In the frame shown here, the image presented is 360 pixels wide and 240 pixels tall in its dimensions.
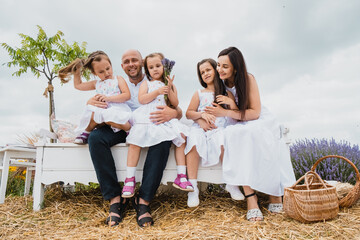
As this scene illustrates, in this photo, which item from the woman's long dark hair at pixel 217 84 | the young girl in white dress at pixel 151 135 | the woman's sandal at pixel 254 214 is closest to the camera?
the woman's sandal at pixel 254 214

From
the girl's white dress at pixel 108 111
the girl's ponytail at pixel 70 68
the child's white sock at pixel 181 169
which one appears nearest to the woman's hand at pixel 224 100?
the child's white sock at pixel 181 169

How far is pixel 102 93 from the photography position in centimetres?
298

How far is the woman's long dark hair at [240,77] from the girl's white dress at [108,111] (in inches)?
40.2

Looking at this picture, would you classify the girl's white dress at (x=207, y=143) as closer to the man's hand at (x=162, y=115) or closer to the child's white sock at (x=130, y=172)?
the man's hand at (x=162, y=115)

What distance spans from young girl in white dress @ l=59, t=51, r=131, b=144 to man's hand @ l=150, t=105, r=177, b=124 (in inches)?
8.6

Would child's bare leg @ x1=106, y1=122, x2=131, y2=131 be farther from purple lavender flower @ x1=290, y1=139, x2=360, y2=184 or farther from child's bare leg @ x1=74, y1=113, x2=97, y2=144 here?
purple lavender flower @ x1=290, y1=139, x2=360, y2=184

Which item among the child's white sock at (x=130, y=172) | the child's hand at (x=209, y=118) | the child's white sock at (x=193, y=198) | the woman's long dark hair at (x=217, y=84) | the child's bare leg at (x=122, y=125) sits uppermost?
the woman's long dark hair at (x=217, y=84)

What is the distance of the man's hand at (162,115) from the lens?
2645 millimetres

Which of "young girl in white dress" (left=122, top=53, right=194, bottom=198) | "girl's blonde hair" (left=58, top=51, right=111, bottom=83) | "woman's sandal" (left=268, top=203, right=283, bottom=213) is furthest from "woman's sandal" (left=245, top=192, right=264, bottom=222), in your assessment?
"girl's blonde hair" (left=58, top=51, right=111, bottom=83)

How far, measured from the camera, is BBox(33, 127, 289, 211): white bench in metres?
2.75

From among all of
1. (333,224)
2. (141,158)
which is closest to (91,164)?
(141,158)

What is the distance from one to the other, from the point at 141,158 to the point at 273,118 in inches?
50.0

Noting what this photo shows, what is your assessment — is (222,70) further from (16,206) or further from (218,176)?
(16,206)

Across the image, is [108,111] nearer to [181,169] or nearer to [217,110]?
[181,169]
